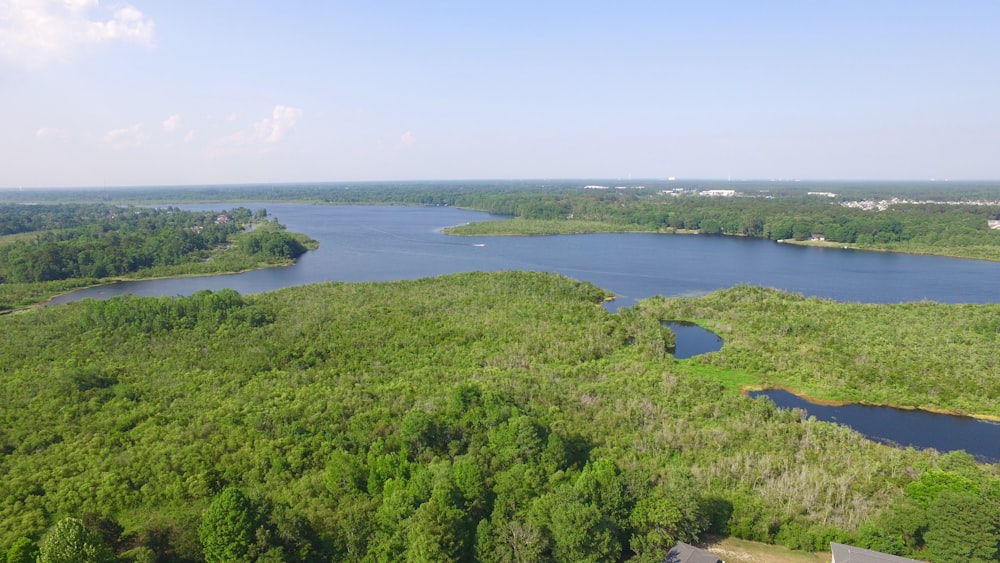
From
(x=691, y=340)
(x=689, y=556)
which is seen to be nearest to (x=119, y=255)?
(x=691, y=340)

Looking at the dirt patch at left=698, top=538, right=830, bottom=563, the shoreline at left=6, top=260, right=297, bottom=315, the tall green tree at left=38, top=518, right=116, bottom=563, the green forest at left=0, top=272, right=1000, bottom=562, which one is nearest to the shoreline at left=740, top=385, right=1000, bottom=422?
the green forest at left=0, top=272, right=1000, bottom=562

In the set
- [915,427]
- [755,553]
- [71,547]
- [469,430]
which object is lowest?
[755,553]

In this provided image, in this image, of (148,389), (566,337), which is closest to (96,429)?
(148,389)

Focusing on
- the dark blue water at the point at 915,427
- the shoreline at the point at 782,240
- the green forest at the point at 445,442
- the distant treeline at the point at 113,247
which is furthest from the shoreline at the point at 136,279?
the dark blue water at the point at 915,427

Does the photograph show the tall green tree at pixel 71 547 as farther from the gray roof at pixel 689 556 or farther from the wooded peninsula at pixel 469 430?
the gray roof at pixel 689 556

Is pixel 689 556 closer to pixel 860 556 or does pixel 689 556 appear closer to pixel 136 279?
pixel 860 556

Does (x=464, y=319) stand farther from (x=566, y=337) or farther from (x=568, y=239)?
(x=568, y=239)
